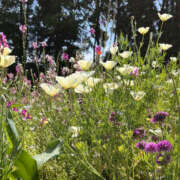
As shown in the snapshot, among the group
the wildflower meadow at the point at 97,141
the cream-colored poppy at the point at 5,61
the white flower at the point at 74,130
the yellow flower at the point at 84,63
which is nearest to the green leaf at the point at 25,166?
the wildflower meadow at the point at 97,141

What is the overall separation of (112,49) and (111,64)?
296mm

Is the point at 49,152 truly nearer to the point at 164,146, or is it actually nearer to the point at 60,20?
the point at 164,146

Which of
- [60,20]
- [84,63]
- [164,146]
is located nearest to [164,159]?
[164,146]

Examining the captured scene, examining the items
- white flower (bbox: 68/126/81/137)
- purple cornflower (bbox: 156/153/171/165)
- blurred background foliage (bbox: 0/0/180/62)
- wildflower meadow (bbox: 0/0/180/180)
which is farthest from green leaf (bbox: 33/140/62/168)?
blurred background foliage (bbox: 0/0/180/62)

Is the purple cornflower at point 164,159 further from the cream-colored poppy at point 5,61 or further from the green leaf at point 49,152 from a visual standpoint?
the cream-colored poppy at point 5,61

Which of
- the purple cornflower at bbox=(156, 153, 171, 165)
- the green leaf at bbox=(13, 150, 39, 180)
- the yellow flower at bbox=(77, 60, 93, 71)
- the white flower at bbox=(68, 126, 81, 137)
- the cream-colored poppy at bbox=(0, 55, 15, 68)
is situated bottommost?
the green leaf at bbox=(13, 150, 39, 180)

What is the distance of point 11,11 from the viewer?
15750mm

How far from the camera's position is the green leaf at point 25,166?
1.26 metres

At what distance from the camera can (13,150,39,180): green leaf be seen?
4.13 ft

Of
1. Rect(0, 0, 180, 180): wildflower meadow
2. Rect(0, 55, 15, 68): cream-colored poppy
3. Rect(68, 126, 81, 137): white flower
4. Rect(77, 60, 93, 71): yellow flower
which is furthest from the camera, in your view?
Rect(77, 60, 93, 71): yellow flower

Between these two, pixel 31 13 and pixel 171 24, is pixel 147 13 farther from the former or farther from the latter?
pixel 31 13

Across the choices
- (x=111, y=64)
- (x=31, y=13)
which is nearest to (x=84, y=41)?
(x=111, y=64)

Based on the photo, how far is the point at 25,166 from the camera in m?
1.27

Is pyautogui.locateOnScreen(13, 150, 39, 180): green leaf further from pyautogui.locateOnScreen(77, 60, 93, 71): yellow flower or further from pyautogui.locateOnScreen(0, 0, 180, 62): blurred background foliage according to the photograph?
pyautogui.locateOnScreen(0, 0, 180, 62): blurred background foliage
